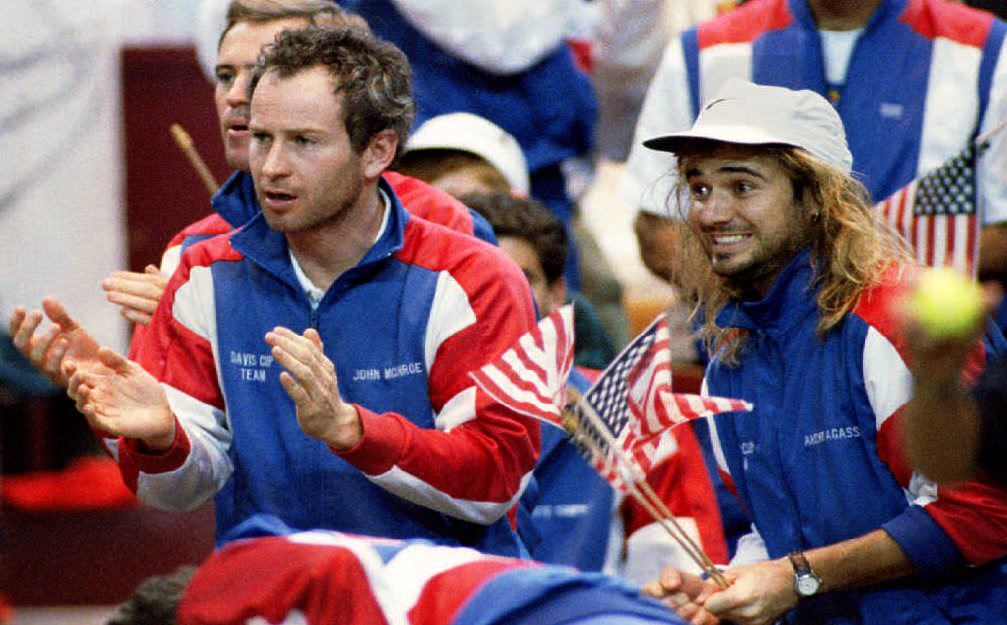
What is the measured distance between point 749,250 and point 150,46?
153 inches

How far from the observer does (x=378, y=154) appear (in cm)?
380

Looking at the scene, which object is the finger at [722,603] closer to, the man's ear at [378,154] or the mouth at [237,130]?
the man's ear at [378,154]

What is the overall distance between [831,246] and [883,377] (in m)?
0.34

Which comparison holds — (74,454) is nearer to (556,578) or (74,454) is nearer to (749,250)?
(749,250)

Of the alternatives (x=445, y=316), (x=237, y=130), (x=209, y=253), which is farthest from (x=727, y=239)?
(x=237, y=130)

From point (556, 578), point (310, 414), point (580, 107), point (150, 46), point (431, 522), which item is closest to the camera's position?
point (556, 578)

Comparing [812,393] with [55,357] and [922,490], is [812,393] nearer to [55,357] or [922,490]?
[922,490]

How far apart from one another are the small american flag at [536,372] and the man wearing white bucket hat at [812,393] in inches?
15.8

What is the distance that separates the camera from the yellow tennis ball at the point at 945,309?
240cm

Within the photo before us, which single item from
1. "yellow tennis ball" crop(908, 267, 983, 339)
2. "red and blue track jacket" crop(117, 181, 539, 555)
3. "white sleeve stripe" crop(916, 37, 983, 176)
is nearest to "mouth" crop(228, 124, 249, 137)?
"red and blue track jacket" crop(117, 181, 539, 555)

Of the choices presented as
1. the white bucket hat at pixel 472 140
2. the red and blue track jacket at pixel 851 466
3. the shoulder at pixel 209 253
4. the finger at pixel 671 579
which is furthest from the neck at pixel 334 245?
the white bucket hat at pixel 472 140

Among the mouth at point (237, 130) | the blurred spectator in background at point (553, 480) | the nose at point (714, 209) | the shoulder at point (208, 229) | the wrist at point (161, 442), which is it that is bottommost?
the blurred spectator in background at point (553, 480)

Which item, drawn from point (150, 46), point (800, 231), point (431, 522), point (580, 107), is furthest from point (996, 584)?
point (150, 46)

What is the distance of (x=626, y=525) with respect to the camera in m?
4.84
